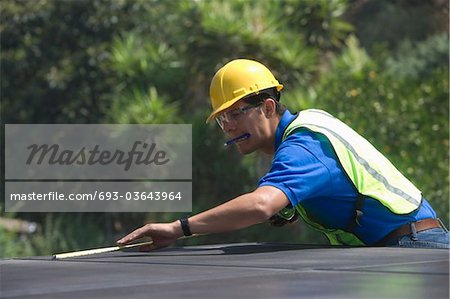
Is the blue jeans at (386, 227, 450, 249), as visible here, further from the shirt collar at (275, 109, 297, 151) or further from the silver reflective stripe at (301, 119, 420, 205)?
the shirt collar at (275, 109, 297, 151)

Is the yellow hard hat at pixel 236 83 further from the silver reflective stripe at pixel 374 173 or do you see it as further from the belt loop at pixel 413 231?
the belt loop at pixel 413 231

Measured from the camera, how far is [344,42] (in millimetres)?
15430

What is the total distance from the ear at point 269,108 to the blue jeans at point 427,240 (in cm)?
67

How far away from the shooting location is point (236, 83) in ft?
13.3

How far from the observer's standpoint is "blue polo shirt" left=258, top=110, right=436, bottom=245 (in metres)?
3.65

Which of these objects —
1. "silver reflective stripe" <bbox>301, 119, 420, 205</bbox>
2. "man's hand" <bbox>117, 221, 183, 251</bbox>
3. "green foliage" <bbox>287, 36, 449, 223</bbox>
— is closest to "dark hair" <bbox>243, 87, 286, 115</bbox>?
"silver reflective stripe" <bbox>301, 119, 420, 205</bbox>

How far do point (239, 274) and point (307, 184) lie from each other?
104cm

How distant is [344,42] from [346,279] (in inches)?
519

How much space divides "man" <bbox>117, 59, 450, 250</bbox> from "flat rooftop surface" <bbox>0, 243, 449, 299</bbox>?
0.14 metres

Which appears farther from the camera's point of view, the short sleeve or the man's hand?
the man's hand

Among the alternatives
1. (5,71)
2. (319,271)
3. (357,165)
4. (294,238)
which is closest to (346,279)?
(319,271)

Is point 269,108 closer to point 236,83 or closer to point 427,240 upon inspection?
point 236,83

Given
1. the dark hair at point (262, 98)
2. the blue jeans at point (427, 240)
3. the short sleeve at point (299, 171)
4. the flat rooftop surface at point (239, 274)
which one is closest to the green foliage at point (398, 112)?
the dark hair at point (262, 98)

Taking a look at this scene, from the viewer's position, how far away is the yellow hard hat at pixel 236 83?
4047 millimetres
